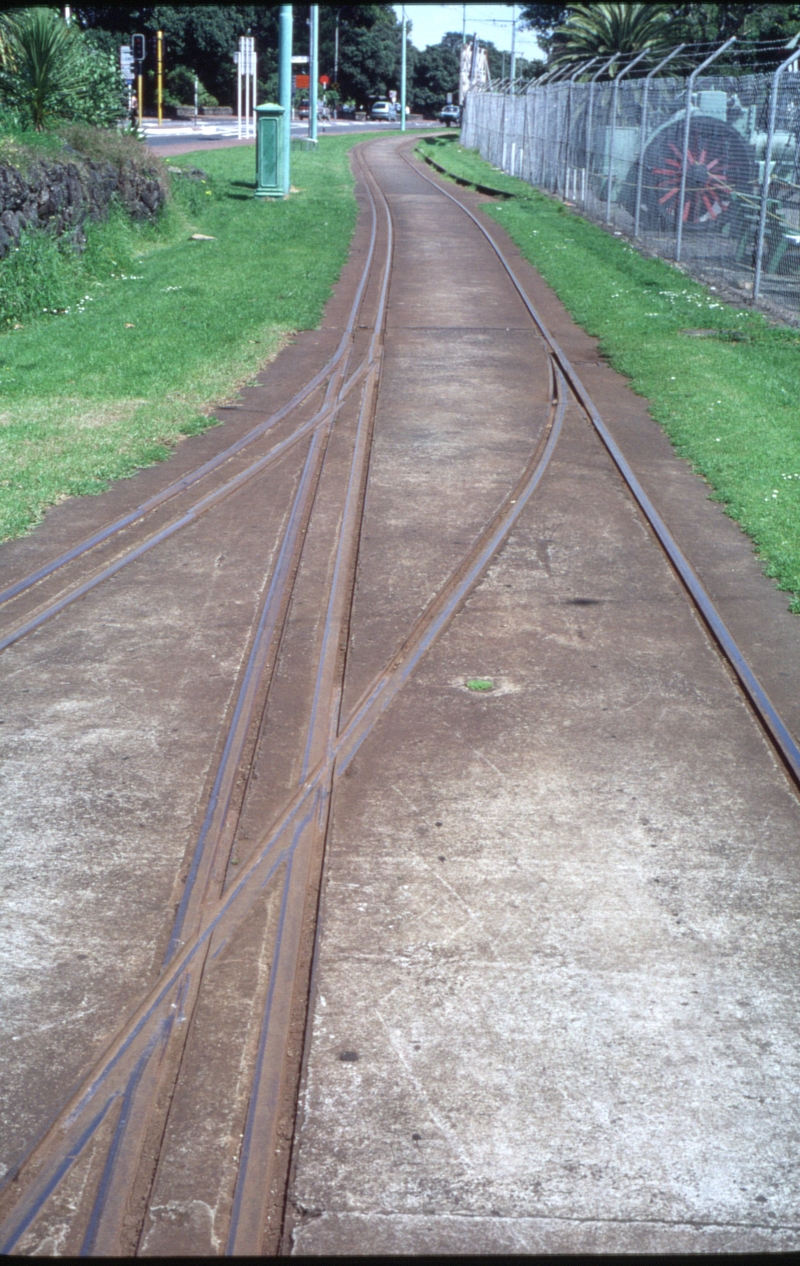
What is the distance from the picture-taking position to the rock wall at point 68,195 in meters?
15.7

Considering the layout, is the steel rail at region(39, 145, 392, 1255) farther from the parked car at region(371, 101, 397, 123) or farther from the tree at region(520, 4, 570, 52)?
the parked car at region(371, 101, 397, 123)

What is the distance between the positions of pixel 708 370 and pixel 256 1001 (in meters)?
10.0

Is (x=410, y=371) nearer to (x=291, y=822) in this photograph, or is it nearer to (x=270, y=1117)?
(x=291, y=822)

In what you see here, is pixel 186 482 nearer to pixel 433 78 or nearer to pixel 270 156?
pixel 270 156

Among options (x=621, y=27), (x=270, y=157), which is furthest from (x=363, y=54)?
(x=270, y=157)

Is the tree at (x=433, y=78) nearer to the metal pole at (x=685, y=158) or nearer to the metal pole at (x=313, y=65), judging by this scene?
the metal pole at (x=313, y=65)

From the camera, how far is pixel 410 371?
38.9ft

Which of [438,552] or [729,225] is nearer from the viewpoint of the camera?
[438,552]

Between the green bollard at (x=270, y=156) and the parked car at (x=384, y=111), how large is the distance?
280ft

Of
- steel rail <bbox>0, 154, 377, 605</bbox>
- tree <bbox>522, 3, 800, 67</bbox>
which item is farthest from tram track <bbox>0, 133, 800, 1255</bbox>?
tree <bbox>522, 3, 800, 67</bbox>

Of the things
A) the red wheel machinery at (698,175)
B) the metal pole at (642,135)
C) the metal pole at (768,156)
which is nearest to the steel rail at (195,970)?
the metal pole at (768,156)

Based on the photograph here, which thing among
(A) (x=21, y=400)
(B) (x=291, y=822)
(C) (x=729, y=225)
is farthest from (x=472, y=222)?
(B) (x=291, y=822)

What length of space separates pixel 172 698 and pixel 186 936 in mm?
1753

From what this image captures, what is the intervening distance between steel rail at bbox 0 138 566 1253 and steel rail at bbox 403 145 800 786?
135 centimetres
